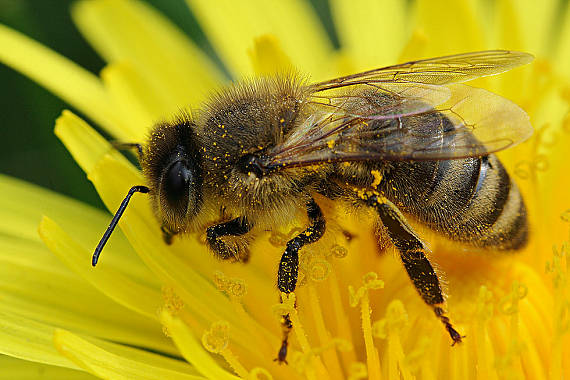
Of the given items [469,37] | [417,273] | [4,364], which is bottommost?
[4,364]

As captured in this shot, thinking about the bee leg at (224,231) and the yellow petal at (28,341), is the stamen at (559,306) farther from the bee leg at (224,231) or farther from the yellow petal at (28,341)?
the yellow petal at (28,341)

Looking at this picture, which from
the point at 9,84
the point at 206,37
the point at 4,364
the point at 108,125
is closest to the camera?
the point at 4,364

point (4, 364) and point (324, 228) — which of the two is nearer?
point (324, 228)

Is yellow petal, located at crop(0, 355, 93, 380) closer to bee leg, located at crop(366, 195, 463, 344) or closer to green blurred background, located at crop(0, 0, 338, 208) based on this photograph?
green blurred background, located at crop(0, 0, 338, 208)

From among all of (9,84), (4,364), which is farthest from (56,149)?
(4,364)

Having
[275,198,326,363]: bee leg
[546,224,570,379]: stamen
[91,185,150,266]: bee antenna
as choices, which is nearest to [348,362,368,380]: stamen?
[275,198,326,363]: bee leg

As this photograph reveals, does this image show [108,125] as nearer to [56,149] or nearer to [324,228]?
[56,149]

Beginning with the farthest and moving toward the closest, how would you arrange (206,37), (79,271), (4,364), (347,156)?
(206,37), (4,364), (79,271), (347,156)
